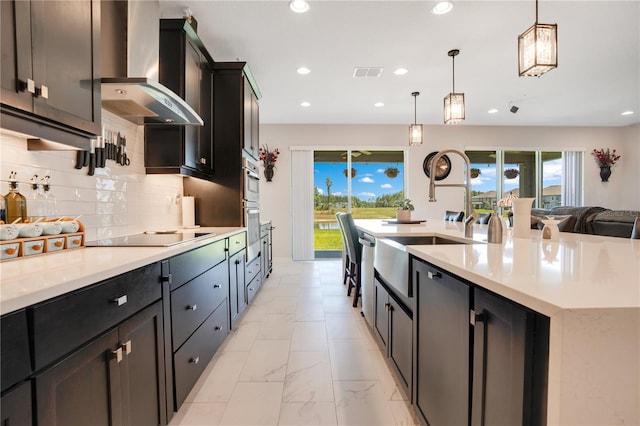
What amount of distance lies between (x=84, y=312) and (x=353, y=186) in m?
5.47

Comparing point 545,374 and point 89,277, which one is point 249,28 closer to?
point 89,277

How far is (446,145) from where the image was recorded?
19.7 feet

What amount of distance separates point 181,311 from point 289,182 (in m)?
4.50

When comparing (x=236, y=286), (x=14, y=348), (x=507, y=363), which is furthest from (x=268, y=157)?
(x=507, y=363)

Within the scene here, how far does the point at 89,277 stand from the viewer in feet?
2.87

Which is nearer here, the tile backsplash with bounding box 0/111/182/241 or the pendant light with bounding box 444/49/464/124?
the tile backsplash with bounding box 0/111/182/241

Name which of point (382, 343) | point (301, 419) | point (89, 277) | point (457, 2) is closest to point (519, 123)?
point (457, 2)

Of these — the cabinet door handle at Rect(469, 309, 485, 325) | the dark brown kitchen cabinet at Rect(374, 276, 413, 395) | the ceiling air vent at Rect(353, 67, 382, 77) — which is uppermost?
the ceiling air vent at Rect(353, 67, 382, 77)

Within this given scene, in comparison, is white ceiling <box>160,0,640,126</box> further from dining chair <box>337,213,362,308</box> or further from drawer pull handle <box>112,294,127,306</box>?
drawer pull handle <box>112,294,127,306</box>

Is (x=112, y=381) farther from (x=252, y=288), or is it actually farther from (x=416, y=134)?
(x=416, y=134)

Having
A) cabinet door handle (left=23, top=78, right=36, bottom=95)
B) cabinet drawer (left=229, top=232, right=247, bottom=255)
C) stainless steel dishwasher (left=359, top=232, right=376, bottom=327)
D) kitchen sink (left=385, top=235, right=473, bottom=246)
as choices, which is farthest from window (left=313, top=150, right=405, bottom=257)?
cabinet door handle (left=23, top=78, right=36, bottom=95)

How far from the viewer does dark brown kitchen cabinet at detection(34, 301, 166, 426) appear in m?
0.77

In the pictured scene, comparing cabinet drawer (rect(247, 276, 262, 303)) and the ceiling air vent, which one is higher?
the ceiling air vent

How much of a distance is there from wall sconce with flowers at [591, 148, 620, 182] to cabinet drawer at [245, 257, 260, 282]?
7435 millimetres
